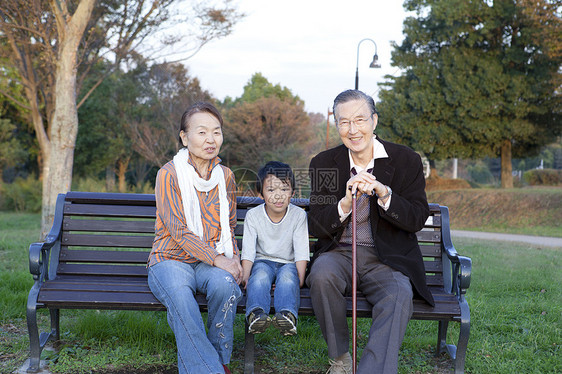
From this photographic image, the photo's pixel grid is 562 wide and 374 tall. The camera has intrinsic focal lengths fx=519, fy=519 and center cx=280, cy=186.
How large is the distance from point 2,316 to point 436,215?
3337mm

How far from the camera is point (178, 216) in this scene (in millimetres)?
3178

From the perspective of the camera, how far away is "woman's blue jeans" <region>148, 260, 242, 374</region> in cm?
279

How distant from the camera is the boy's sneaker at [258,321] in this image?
→ 2816 millimetres

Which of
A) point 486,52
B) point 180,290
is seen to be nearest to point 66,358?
point 180,290

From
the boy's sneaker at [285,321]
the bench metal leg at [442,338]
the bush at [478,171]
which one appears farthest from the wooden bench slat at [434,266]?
the bush at [478,171]

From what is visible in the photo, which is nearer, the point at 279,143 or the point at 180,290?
the point at 180,290

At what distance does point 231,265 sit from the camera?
10.3 ft

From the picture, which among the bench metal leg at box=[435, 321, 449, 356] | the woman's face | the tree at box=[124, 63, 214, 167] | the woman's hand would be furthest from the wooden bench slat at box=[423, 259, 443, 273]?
the tree at box=[124, 63, 214, 167]

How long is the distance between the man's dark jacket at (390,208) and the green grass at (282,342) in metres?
0.71

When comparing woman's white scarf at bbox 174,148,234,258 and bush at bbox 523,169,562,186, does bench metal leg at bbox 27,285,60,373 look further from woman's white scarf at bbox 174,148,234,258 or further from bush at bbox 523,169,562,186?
bush at bbox 523,169,562,186

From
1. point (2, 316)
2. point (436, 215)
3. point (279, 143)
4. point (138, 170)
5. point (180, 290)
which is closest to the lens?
point (180, 290)

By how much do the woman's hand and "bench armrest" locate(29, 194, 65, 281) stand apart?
1055mm

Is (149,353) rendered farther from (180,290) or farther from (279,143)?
(279,143)

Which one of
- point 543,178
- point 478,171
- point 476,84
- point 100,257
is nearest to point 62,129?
point 100,257
